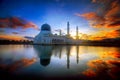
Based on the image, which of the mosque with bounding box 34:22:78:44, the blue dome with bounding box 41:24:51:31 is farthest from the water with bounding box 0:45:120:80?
the blue dome with bounding box 41:24:51:31

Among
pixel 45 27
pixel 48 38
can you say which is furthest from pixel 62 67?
pixel 45 27

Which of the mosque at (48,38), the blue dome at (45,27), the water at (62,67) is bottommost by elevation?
the water at (62,67)

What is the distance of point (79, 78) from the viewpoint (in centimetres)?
700

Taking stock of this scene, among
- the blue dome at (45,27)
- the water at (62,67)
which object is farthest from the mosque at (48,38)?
the water at (62,67)

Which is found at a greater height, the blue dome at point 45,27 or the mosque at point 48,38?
the blue dome at point 45,27

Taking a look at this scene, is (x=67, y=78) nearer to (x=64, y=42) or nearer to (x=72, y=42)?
(x=64, y=42)

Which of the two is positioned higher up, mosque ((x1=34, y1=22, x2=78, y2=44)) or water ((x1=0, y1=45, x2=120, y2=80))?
mosque ((x1=34, y1=22, x2=78, y2=44))

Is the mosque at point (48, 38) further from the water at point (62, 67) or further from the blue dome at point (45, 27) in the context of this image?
the water at point (62, 67)

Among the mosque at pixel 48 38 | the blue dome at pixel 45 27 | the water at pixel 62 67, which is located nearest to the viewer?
the water at pixel 62 67

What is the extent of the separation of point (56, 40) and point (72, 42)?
10498mm

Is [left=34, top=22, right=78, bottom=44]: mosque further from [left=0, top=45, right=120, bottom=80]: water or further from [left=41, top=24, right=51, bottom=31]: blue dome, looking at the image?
[left=0, top=45, right=120, bottom=80]: water

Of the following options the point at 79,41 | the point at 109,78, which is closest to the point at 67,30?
the point at 79,41

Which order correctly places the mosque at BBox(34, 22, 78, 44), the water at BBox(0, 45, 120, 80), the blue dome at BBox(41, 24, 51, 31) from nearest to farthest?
the water at BBox(0, 45, 120, 80) → the mosque at BBox(34, 22, 78, 44) → the blue dome at BBox(41, 24, 51, 31)

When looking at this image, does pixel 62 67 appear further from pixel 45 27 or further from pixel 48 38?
pixel 45 27
